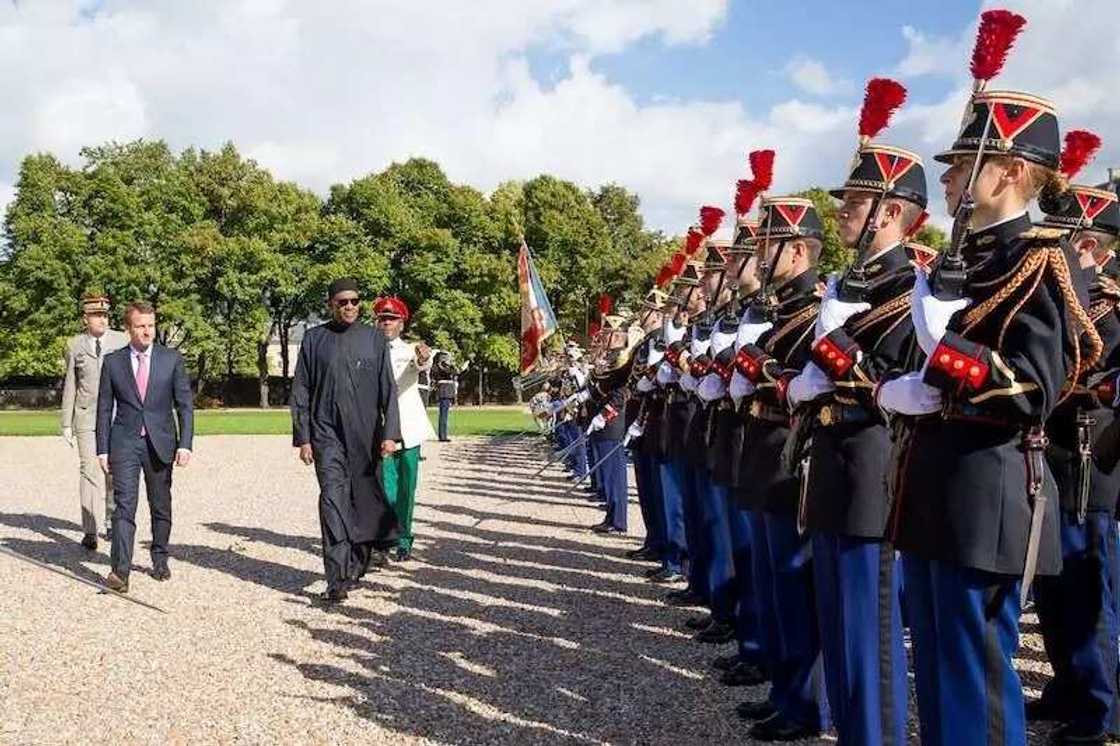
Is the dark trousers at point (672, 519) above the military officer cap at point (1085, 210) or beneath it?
beneath

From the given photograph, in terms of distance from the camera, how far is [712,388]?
20.7 feet

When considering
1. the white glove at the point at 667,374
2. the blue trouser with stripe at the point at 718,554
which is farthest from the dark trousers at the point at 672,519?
the blue trouser with stripe at the point at 718,554

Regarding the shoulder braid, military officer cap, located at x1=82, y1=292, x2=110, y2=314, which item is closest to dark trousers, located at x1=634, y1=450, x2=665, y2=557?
military officer cap, located at x1=82, y1=292, x2=110, y2=314

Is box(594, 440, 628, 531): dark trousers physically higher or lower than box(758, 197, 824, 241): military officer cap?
lower

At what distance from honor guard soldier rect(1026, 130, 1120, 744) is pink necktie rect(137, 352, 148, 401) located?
6.99 meters

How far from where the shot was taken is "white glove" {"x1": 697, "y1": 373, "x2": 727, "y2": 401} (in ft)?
20.5

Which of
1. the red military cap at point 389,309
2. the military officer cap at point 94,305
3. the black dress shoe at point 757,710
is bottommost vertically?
the black dress shoe at point 757,710

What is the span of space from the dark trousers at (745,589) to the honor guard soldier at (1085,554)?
1416 mm

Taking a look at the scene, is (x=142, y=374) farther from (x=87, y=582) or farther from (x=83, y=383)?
(x=83, y=383)

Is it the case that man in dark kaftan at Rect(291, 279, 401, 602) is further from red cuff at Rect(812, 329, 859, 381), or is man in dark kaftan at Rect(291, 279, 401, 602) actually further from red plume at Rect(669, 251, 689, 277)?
red cuff at Rect(812, 329, 859, 381)

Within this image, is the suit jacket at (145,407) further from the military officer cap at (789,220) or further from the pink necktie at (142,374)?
the military officer cap at (789,220)

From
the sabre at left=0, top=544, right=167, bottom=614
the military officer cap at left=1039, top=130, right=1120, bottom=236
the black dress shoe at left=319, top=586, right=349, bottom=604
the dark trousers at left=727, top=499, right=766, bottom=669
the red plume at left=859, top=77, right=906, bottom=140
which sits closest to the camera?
the red plume at left=859, top=77, right=906, bottom=140

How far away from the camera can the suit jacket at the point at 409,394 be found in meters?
10.1

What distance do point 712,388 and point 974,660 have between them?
311 cm
